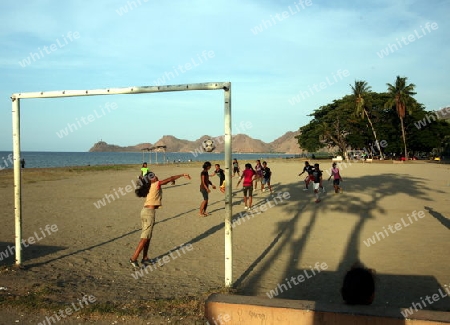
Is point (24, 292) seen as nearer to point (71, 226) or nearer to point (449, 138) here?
point (71, 226)

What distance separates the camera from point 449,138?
7381 centimetres

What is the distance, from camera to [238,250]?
7777mm

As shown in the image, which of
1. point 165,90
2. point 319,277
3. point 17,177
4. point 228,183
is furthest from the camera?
point 17,177

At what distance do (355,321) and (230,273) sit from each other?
234 cm

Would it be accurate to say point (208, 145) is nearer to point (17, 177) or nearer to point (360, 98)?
point (17, 177)

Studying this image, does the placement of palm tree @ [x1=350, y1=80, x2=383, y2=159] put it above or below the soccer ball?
above

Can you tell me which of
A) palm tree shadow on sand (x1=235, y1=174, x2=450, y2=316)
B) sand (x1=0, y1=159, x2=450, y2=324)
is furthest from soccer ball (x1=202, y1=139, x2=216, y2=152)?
palm tree shadow on sand (x1=235, y1=174, x2=450, y2=316)

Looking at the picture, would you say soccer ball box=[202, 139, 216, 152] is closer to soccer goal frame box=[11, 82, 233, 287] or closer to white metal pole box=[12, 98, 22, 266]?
soccer goal frame box=[11, 82, 233, 287]

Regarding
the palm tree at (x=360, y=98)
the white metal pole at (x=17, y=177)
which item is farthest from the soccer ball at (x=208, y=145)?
the palm tree at (x=360, y=98)

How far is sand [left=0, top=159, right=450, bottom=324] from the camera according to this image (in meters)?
5.33

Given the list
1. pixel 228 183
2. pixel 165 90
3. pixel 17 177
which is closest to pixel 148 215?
pixel 228 183

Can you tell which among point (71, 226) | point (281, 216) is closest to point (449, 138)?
point (281, 216)

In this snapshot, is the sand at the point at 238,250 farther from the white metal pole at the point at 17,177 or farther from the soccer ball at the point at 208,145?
the soccer ball at the point at 208,145

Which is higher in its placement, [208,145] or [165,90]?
[165,90]
